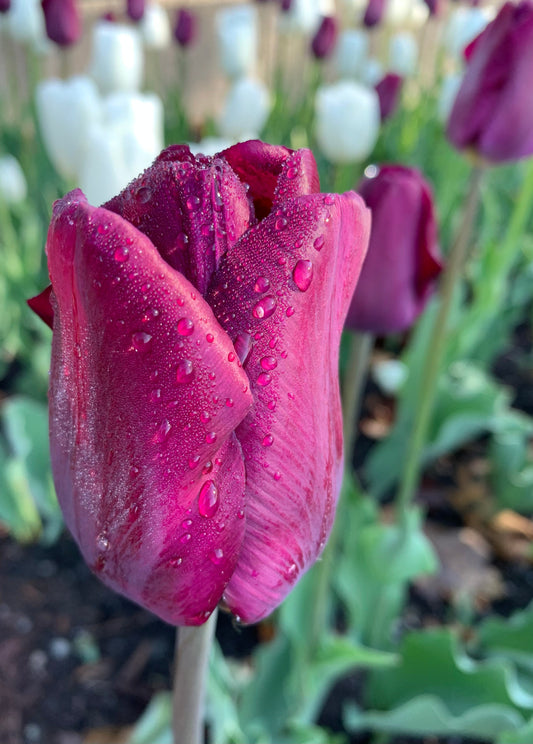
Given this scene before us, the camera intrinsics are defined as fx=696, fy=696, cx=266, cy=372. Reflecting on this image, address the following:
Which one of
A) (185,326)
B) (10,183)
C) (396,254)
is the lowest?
(10,183)

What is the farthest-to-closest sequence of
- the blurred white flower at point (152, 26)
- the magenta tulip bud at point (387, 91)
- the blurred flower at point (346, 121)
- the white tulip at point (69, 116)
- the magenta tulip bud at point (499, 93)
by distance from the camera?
the blurred white flower at point (152, 26), the magenta tulip bud at point (387, 91), the blurred flower at point (346, 121), the white tulip at point (69, 116), the magenta tulip bud at point (499, 93)

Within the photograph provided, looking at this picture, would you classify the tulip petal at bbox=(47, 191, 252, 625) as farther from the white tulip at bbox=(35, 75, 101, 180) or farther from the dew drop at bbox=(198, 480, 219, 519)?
the white tulip at bbox=(35, 75, 101, 180)

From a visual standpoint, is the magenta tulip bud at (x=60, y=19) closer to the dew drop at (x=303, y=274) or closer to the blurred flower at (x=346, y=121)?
the blurred flower at (x=346, y=121)

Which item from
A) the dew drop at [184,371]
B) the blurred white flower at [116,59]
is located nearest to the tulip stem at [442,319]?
the dew drop at [184,371]

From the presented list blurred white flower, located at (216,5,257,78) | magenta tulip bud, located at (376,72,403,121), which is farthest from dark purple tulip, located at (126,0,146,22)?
magenta tulip bud, located at (376,72,403,121)

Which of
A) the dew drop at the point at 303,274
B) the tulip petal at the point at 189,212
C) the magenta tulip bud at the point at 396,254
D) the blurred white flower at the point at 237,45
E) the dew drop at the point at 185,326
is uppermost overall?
the tulip petal at the point at 189,212

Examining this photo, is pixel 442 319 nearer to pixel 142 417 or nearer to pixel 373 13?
pixel 142 417

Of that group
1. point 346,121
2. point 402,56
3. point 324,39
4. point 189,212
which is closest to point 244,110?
point 346,121
